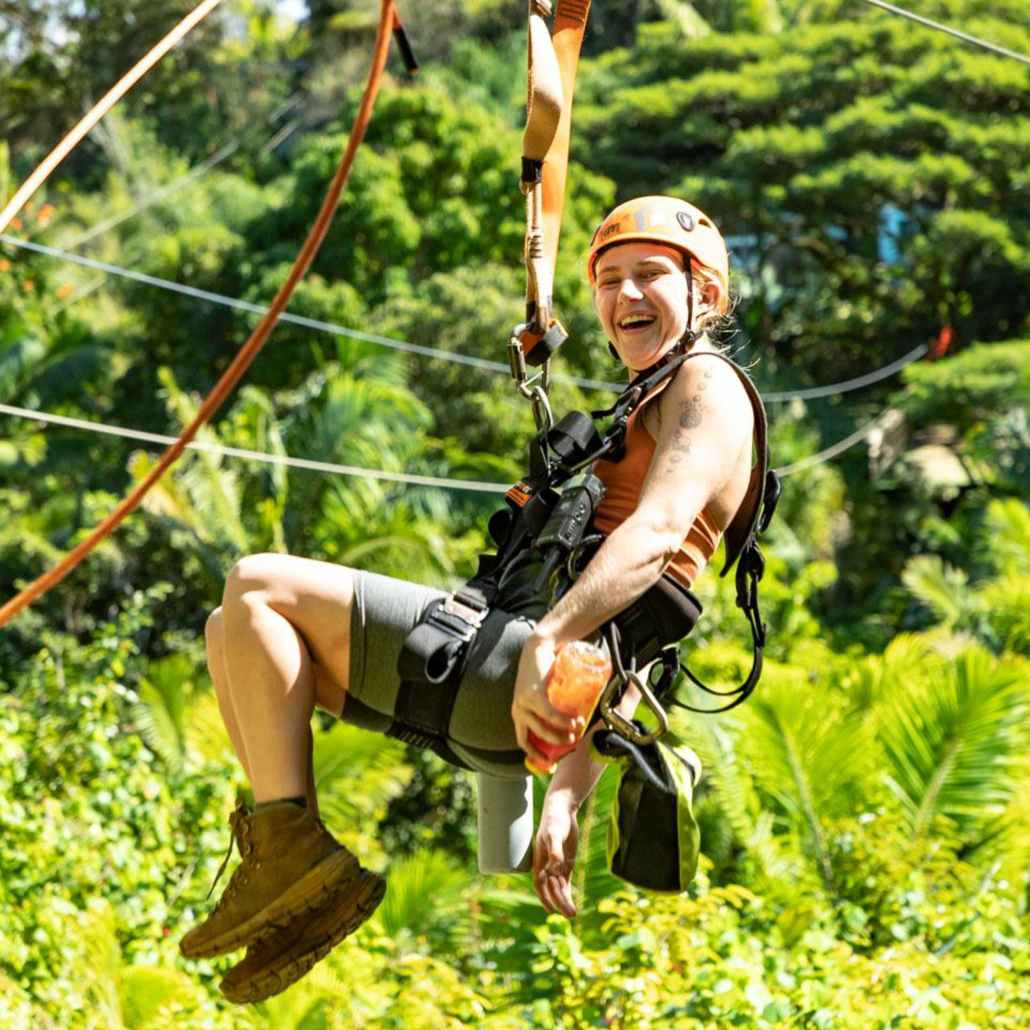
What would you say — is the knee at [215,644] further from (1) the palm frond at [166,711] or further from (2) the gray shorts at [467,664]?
(1) the palm frond at [166,711]

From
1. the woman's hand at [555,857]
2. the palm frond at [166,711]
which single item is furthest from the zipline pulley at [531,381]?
the palm frond at [166,711]

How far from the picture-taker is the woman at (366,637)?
2.80 m

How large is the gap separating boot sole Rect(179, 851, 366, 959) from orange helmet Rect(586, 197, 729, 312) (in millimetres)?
1163

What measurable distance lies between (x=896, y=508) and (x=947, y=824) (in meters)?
9.55

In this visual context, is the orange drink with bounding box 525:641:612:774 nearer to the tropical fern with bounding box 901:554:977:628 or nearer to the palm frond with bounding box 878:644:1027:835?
the palm frond with bounding box 878:644:1027:835

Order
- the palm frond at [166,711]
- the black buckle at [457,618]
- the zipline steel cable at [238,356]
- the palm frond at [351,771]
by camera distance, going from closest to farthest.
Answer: the zipline steel cable at [238,356] < the black buckle at [457,618] < the palm frond at [351,771] < the palm frond at [166,711]

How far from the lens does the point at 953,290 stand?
1916cm

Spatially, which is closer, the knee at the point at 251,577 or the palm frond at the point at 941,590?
the knee at the point at 251,577

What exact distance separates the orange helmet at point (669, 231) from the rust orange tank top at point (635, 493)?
0.29 metres

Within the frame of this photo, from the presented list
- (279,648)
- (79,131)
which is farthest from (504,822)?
(79,131)

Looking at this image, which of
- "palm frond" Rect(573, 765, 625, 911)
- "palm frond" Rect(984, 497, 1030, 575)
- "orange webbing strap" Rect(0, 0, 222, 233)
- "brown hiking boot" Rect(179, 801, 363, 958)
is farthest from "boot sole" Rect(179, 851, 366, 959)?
"palm frond" Rect(984, 497, 1030, 575)

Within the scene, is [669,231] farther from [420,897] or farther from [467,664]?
[420,897]

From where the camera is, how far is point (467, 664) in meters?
2.89

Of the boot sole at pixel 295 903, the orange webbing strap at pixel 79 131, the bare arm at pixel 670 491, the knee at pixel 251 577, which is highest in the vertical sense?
the orange webbing strap at pixel 79 131
